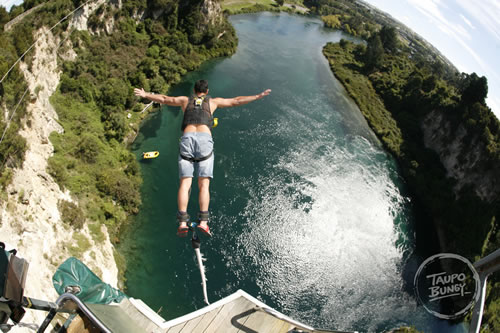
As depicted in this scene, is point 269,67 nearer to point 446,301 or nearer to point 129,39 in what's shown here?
point 129,39

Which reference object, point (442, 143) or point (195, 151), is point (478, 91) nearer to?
point (442, 143)

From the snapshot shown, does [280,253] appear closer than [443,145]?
Yes

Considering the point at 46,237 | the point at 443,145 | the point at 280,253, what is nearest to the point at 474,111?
the point at 443,145

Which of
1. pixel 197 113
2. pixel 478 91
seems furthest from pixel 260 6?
pixel 197 113

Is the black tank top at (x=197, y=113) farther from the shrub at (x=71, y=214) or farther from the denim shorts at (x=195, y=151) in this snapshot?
the shrub at (x=71, y=214)

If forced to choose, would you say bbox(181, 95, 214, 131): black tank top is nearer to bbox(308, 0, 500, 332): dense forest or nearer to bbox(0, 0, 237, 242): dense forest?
bbox(0, 0, 237, 242): dense forest

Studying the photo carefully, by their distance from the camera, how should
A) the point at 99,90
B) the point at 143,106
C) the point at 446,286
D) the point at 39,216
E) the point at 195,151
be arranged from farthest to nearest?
the point at 143,106
the point at 446,286
the point at 99,90
the point at 39,216
the point at 195,151
